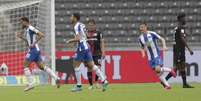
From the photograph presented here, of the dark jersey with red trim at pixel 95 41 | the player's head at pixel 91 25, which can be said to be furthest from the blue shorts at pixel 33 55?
the dark jersey with red trim at pixel 95 41

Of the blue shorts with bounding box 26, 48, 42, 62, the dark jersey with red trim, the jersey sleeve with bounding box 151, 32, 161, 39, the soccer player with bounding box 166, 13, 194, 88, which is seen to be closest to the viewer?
the jersey sleeve with bounding box 151, 32, 161, 39

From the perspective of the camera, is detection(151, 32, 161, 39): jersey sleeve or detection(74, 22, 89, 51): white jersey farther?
detection(151, 32, 161, 39): jersey sleeve

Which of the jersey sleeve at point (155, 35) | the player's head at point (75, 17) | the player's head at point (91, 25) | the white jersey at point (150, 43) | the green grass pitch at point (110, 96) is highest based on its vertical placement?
the player's head at point (75, 17)

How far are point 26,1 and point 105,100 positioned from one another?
44.9 ft

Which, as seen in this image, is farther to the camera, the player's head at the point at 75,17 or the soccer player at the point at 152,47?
the soccer player at the point at 152,47

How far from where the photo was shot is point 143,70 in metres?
24.1

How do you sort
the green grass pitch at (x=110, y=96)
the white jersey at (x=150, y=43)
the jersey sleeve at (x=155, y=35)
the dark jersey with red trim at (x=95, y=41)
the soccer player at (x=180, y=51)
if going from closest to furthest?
the green grass pitch at (x=110, y=96) < the jersey sleeve at (x=155, y=35) < the white jersey at (x=150, y=43) < the soccer player at (x=180, y=51) < the dark jersey with red trim at (x=95, y=41)

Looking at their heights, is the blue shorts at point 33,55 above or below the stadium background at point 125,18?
below

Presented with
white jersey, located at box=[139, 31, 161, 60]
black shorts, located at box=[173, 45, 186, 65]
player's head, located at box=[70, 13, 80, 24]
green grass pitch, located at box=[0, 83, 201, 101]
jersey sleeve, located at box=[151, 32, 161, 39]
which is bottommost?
green grass pitch, located at box=[0, 83, 201, 101]

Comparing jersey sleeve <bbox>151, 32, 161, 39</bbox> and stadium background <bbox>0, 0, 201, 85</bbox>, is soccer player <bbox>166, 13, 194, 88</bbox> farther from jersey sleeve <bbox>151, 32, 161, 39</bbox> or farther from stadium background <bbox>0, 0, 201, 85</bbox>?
stadium background <bbox>0, 0, 201, 85</bbox>

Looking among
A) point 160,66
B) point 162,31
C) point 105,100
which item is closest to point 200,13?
point 162,31

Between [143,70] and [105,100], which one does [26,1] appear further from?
[105,100]

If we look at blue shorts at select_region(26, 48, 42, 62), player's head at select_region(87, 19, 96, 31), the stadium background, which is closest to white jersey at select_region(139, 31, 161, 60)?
player's head at select_region(87, 19, 96, 31)

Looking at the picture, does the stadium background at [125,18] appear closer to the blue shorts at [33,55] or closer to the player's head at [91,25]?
the player's head at [91,25]
